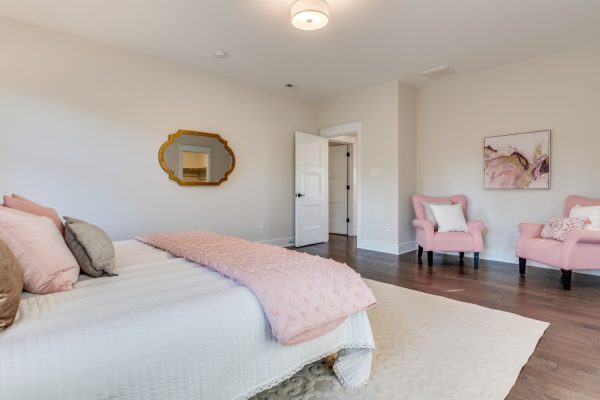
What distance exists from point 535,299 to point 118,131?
4.65 meters

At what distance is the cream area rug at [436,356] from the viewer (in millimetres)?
1552

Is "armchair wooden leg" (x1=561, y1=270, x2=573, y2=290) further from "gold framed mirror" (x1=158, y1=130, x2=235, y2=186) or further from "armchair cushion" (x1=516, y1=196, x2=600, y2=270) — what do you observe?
"gold framed mirror" (x1=158, y1=130, x2=235, y2=186)

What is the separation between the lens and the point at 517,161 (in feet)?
13.5

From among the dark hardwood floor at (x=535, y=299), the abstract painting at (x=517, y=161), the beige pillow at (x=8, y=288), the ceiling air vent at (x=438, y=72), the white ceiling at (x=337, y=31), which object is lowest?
the dark hardwood floor at (x=535, y=299)

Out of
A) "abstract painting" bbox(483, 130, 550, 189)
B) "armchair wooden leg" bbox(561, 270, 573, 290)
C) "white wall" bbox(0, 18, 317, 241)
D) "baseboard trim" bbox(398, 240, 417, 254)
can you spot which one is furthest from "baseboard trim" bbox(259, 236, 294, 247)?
"armchair wooden leg" bbox(561, 270, 573, 290)

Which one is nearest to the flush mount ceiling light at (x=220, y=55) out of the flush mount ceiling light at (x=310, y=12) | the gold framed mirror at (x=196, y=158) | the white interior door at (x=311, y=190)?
the gold framed mirror at (x=196, y=158)

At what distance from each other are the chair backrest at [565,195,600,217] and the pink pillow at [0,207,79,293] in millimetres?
4654

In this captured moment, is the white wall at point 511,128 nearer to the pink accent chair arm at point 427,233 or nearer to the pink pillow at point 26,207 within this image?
the pink accent chair arm at point 427,233

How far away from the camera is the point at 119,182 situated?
3703 mm

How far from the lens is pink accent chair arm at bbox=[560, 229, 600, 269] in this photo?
2.95 m

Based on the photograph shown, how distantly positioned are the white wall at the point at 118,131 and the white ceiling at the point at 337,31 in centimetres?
25

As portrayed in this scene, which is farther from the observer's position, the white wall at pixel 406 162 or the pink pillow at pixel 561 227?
the white wall at pixel 406 162

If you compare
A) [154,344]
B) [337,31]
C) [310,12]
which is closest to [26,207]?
[154,344]

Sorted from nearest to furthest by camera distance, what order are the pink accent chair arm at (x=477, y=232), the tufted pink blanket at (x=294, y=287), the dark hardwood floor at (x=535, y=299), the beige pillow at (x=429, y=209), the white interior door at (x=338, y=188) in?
the tufted pink blanket at (x=294, y=287) → the dark hardwood floor at (x=535, y=299) → the pink accent chair arm at (x=477, y=232) → the beige pillow at (x=429, y=209) → the white interior door at (x=338, y=188)
